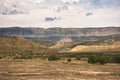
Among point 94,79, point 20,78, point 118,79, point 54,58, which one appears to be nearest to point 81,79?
point 94,79

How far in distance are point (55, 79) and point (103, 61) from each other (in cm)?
4462

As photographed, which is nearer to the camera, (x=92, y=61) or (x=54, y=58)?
(x=92, y=61)

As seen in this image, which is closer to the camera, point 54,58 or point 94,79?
point 94,79

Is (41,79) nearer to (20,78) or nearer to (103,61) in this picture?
(20,78)

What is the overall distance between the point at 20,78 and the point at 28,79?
Result: 2.08 metres

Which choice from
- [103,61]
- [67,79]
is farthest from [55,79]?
[103,61]

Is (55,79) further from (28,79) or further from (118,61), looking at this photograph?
(118,61)

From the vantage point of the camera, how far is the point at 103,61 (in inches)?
3570

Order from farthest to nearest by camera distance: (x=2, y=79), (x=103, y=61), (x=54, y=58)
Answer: (x=54, y=58) → (x=103, y=61) → (x=2, y=79)

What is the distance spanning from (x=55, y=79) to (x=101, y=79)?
6.19 meters

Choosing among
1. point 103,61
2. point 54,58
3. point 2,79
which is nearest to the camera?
point 2,79

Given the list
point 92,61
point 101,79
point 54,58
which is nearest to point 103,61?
point 92,61

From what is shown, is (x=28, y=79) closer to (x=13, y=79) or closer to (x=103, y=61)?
(x=13, y=79)

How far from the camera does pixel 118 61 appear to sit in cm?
9644
